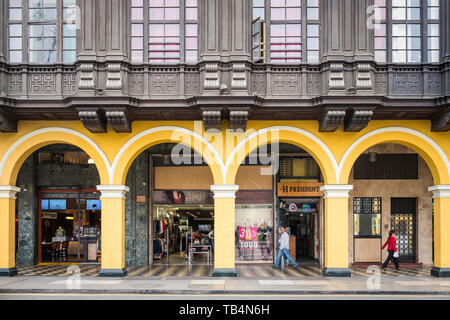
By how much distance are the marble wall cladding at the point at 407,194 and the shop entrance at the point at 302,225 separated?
1451 millimetres

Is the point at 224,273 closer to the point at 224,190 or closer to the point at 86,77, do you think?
the point at 224,190

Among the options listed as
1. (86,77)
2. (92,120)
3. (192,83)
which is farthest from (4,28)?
(192,83)

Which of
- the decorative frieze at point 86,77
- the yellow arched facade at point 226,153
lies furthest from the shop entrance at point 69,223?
the decorative frieze at point 86,77

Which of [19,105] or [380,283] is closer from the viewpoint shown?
[380,283]

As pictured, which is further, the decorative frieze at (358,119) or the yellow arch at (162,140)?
the yellow arch at (162,140)

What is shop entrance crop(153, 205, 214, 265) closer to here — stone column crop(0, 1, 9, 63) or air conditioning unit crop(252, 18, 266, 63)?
air conditioning unit crop(252, 18, 266, 63)

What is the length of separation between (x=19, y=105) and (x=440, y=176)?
1307 cm

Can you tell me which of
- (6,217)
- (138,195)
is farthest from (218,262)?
(6,217)

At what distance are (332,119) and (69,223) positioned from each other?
1067 cm

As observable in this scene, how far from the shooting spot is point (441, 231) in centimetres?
1469

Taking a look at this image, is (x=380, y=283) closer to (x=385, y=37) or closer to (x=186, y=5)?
(x=385, y=37)

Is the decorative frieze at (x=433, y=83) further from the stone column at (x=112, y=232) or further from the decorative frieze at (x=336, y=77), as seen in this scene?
the stone column at (x=112, y=232)

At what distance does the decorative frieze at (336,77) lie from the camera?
14.0 metres

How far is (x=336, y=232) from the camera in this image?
14633 mm
